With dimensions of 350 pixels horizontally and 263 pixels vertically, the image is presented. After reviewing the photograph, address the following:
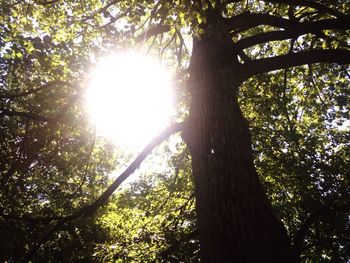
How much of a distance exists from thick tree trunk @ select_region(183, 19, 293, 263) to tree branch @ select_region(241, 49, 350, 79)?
29cm

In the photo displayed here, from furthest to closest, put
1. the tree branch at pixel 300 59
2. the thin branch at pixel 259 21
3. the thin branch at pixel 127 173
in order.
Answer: the thin branch at pixel 259 21 → the tree branch at pixel 300 59 → the thin branch at pixel 127 173

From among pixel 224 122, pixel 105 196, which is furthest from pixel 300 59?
pixel 105 196

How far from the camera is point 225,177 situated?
11.4 ft

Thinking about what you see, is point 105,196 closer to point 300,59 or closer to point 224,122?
point 224,122

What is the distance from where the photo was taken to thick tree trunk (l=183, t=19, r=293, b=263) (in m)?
2.92

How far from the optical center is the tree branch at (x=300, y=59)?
15.3 feet

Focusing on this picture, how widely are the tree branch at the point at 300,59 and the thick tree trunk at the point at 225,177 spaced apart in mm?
287

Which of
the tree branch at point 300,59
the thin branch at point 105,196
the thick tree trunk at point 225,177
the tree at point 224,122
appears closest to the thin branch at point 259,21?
the tree at point 224,122

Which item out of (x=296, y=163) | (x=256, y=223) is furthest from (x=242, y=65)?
(x=296, y=163)

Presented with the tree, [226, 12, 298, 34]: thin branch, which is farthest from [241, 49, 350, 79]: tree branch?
[226, 12, 298, 34]: thin branch

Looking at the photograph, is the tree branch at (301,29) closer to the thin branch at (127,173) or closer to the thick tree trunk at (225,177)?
the thick tree trunk at (225,177)

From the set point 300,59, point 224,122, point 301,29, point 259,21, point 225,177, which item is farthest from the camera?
point 259,21

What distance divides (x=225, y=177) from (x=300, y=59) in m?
2.48

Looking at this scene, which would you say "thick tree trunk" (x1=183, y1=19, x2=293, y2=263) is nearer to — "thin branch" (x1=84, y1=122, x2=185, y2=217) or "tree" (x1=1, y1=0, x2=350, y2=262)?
"tree" (x1=1, y1=0, x2=350, y2=262)
